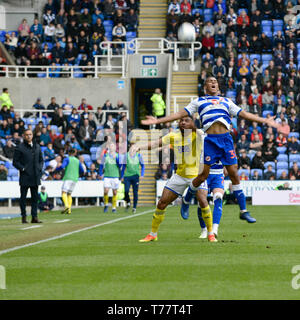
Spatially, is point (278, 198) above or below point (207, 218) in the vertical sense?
below

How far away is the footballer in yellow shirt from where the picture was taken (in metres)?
11.4

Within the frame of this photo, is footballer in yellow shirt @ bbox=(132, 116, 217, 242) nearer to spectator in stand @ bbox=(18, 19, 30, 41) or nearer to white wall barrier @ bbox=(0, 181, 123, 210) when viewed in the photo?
white wall barrier @ bbox=(0, 181, 123, 210)

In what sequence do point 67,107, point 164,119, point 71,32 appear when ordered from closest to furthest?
1. point 164,119
2. point 67,107
3. point 71,32

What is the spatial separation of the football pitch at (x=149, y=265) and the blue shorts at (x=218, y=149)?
128 centimetres

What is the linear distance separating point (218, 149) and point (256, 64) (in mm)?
22929

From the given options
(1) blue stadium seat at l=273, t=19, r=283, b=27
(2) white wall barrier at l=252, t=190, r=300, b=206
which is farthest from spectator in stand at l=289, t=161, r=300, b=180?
(1) blue stadium seat at l=273, t=19, r=283, b=27

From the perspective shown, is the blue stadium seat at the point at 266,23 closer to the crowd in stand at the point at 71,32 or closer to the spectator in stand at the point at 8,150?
the crowd in stand at the point at 71,32

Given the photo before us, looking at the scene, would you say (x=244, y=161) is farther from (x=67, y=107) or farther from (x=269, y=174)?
(x=67, y=107)

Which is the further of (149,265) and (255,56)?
(255,56)

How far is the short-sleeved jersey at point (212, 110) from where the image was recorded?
11.1 m

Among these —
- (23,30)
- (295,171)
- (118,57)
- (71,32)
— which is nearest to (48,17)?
(23,30)

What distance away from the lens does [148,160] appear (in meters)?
32.1

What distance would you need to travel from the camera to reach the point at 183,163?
11.7 meters

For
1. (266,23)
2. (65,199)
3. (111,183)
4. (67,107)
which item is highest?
(266,23)
